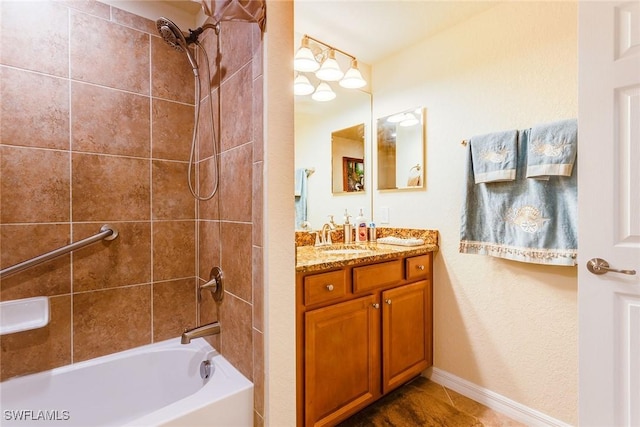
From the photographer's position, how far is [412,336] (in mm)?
1929

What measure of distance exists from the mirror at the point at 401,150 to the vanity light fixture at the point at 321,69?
1.37 feet

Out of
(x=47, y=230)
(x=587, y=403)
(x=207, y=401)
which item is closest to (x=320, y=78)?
(x=47, y=230)

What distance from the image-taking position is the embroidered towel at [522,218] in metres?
1.49

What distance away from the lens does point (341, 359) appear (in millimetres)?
1510

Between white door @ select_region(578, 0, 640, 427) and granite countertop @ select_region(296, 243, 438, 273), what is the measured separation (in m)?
0.84

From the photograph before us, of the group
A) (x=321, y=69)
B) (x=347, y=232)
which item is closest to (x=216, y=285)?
(x=347, y=232)

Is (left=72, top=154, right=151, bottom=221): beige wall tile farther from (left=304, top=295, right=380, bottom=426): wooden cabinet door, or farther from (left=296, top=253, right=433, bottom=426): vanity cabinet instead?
(left=304, top=295, right=380, bottom=426): wooden cabinet door

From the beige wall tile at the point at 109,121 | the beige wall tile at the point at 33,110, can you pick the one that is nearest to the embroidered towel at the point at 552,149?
the beige wall tile at the point at 109,121

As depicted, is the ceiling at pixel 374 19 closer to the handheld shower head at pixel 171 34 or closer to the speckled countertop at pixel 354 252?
the handheld shower head at pixel 171 34

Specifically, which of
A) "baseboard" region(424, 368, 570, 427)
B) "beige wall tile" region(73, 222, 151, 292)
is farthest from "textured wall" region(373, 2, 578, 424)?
"beige wall tile" region(73, 222, 151, 292)

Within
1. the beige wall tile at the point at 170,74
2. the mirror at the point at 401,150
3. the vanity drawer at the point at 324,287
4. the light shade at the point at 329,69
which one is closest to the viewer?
the vanity drawer at the point at 324,287

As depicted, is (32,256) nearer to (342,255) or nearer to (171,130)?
(171,130)

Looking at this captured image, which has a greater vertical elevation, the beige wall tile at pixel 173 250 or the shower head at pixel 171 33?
the shower head at pixel 171 33

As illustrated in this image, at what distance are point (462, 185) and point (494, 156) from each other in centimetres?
29
